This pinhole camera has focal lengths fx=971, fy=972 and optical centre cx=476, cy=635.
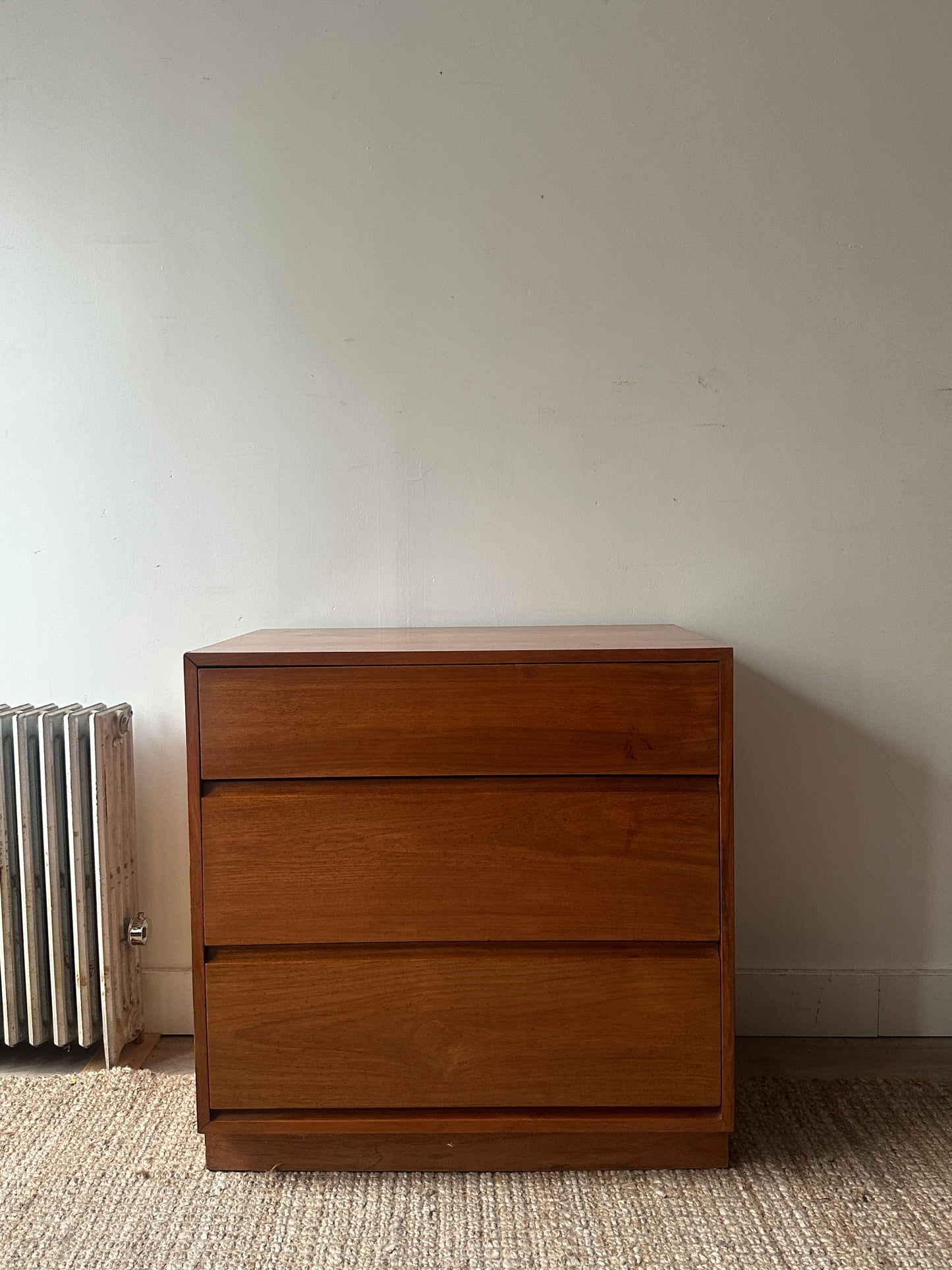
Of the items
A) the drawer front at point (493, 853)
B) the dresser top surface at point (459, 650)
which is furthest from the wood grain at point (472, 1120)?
the dresser top surface at point (459, 650)

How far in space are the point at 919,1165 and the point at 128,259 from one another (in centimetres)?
194

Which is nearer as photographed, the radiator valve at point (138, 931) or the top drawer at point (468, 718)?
the top drawer at point (468, 718)

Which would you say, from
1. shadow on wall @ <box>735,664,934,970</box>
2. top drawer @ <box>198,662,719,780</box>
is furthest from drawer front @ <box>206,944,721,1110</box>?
shadow on wall @ <box>735,664,934,970</box>

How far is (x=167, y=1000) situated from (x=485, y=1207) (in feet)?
2.63

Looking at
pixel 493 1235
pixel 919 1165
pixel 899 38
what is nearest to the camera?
pixel 493 1235

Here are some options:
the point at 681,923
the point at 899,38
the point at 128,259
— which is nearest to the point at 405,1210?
the point at 681,923

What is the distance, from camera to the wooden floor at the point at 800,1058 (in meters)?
1.66

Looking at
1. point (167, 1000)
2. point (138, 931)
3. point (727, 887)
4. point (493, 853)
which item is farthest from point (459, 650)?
point (167, 1000)

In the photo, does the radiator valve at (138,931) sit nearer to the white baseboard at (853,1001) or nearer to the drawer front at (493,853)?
the drawer front at (493,853)

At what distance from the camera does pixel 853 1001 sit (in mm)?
1792

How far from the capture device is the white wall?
1709mm

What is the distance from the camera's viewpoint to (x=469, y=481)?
5.79 ft

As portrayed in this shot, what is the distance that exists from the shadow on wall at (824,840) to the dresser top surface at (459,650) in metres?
0.38

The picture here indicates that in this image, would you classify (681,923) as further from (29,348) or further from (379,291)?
Result: (29,348)
